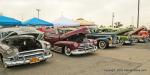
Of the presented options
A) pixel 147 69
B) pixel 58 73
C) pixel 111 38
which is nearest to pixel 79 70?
pixel 58 73

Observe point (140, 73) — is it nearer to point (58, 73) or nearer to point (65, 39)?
point (58, 73)

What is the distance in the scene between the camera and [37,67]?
852 centimetres

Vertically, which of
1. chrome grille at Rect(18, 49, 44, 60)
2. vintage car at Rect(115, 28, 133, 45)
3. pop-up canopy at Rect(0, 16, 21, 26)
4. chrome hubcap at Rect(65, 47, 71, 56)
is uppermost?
pop-up canopy at Rect(0, 16, 21, 26)

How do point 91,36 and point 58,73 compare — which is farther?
point 91,36

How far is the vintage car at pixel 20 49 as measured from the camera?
26.0 feet

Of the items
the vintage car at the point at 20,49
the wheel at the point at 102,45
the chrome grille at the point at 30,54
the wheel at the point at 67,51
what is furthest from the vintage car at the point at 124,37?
the chrome grille at the point at 30,54

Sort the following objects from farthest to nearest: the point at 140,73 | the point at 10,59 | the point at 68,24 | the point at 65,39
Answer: the point at 68,24
the point at 65,39
the point at 10,59
the point at 140,73

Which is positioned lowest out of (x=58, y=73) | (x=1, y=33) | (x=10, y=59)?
(x=58, y=73)

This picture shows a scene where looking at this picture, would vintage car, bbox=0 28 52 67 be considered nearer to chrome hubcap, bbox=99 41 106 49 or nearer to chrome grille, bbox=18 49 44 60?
chrome grille, bbox=18 49 44 60

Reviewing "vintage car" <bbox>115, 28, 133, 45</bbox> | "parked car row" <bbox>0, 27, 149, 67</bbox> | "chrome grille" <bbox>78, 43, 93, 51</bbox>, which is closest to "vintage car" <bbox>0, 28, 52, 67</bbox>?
"parked car row" <bbox>0, 27, 149, 67</bbox>

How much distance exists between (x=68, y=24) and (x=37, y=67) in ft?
44.2

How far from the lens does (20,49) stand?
872cm

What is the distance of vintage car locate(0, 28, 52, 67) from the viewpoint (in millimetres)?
7926

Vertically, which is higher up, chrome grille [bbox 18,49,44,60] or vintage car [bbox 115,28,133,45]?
vintage car [bbox 115,28,133,45]
